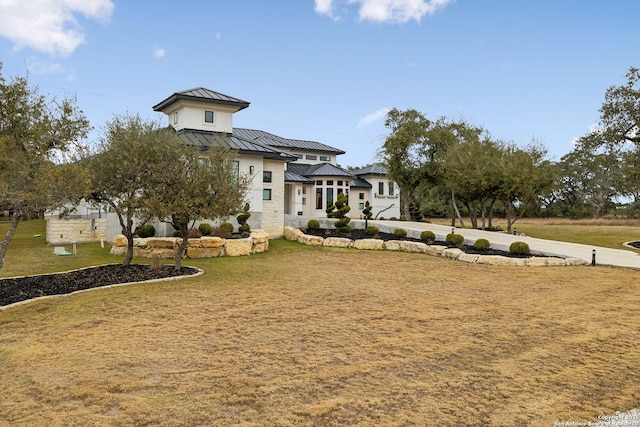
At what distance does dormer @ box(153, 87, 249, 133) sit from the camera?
27122mm

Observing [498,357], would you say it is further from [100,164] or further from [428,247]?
[428,247]

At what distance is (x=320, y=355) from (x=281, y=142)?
34.1m

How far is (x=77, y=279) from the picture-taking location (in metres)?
14.4

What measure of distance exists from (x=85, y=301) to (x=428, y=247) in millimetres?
16728

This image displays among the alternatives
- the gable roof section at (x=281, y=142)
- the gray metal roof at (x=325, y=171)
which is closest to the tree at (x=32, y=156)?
the gable roof section at (x=281, y=142)

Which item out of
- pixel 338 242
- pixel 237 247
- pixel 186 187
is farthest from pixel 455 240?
pixel 186 187

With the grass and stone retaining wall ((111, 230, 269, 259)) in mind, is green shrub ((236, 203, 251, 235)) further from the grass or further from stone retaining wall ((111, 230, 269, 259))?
the grass

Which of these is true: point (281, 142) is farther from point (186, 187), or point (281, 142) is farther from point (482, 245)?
point (186, 187)

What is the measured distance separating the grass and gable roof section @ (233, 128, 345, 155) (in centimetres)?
2396

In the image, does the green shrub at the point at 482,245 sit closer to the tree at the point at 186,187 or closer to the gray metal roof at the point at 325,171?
the tree at the point at 186,187

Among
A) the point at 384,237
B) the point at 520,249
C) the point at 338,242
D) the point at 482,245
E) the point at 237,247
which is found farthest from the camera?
the point at 384,237

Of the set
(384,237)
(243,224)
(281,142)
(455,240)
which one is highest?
(281,142)

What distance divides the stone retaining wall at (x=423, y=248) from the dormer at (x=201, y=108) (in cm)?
828

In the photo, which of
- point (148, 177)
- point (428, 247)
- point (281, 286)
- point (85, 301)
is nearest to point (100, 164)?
point (148, 177)
